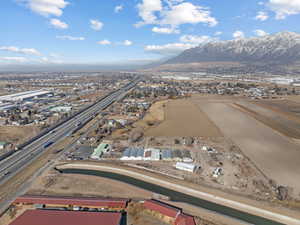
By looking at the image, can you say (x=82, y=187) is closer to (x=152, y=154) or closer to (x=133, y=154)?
(x=133, y=154)

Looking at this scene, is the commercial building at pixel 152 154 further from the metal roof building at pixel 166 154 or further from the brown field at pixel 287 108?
the brown field at pixel 287 108

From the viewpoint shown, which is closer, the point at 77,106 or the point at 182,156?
the point at 182,156

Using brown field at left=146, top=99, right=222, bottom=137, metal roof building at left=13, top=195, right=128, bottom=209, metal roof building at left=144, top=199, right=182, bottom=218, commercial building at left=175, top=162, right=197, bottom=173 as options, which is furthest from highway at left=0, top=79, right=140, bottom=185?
→ commercial building at left=175, top=162, right=197, bottom=173

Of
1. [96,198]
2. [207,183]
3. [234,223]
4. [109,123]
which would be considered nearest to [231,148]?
[207,183]

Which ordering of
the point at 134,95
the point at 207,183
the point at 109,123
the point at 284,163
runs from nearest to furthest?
the point at 207,183 < the point at 284,163 < the point at 109,123 < the point at 134,95

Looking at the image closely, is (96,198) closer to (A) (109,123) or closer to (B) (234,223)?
(B) (234,223)
